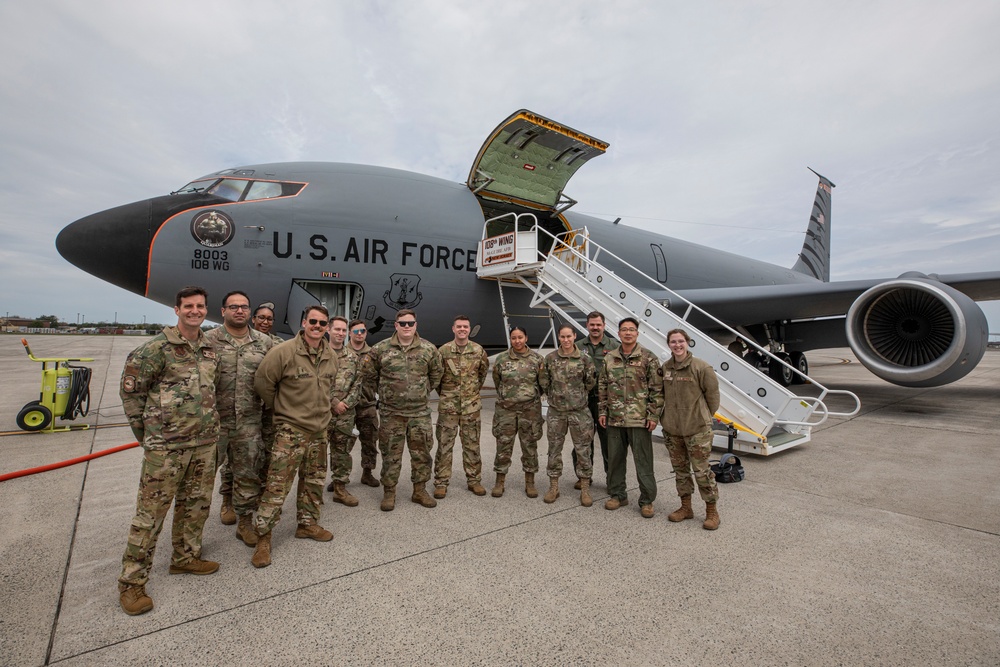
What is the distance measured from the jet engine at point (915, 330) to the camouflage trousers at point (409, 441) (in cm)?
725

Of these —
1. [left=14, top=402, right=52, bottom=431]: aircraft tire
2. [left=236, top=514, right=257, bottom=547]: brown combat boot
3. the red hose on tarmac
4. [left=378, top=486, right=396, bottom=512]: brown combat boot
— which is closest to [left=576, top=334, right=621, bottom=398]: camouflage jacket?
[left=378, top=486, right=396, bottom=512]: brown combat boot

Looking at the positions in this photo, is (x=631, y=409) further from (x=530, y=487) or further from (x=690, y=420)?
(x=530, y=487)

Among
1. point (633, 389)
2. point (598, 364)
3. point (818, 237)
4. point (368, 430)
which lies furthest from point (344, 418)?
point (818, 237)

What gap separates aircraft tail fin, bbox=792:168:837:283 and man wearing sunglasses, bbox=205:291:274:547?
22.3 meters

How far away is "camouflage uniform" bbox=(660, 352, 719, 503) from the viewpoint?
3.62m

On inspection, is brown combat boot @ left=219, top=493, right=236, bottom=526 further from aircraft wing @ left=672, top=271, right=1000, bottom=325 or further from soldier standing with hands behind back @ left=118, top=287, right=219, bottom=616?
aircraft wing @ left=672, top=271, right=1000, bottom=325

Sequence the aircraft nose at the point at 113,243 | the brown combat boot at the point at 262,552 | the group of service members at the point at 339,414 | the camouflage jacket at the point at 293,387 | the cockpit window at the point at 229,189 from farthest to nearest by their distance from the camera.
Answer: the cockpit window at the point at 229,189, the aircraft nose at the point at 113,243, the camouflage jacket at the point at 293,387, the brown combat boot at the point at 262,552, the group of service members at the point at 339,414

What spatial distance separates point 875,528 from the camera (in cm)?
350

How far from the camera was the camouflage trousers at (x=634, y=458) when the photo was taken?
386 cm

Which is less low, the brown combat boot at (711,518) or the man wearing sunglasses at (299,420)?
the man wearing sunglasses at (299,420)

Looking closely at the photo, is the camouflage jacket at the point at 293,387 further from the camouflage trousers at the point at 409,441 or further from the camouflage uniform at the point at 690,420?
the camouflage uniform at the point at 690,420

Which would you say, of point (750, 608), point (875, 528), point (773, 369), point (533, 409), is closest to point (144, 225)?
point (533, 409)

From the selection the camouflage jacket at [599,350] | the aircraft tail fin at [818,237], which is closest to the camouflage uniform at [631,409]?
the camouflage jacket at [599,350]

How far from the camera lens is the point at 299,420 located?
318 cm
